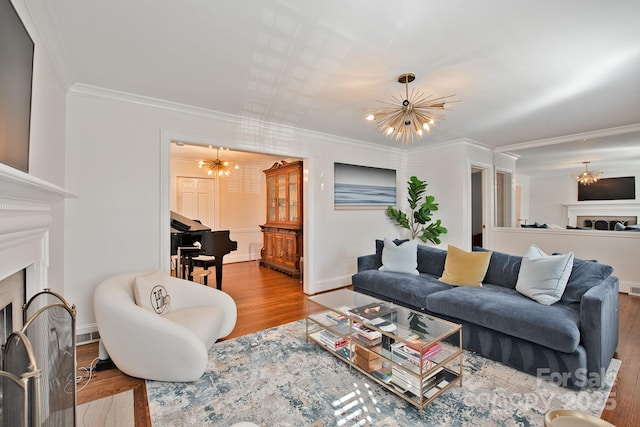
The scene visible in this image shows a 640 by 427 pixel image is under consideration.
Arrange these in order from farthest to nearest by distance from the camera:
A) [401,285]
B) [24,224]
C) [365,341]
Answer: [401,285], [365,341], [24,224]

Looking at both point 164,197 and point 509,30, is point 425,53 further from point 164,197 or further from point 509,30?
point 164,197

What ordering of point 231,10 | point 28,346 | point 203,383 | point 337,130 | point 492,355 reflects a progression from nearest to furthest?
point 28,346 < point 231,10 < point 203,383 < point 492,355 < point 337,130

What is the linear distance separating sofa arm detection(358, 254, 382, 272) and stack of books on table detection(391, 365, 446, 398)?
75.7 inches

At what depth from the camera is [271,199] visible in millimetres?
6418

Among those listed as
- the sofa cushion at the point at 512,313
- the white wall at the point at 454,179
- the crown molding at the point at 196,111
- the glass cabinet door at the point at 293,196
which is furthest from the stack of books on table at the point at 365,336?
the glass cabinet door at the point at 293,196

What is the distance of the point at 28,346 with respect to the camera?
84cm

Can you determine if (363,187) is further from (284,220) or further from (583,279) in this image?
(583,279)

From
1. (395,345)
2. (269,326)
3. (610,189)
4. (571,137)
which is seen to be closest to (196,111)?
(269,326)

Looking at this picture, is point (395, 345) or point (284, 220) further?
point (284, 220)

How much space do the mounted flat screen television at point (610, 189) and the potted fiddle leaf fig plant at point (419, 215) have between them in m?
3.10

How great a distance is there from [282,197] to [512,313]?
4531 millimetres

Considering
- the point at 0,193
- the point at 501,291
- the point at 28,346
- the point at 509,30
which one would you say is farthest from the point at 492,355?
the point at 0,193

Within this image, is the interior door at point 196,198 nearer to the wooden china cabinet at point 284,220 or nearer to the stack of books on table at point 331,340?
the wooden china cabinet at point 284,220

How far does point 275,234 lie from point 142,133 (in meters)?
3.43
